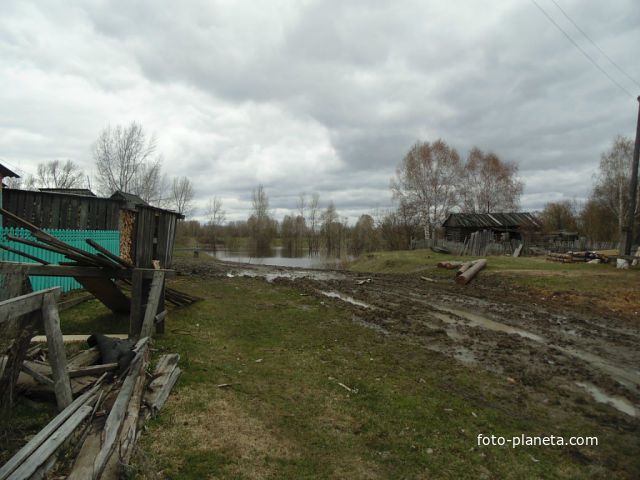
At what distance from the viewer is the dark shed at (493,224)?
31745 millimetres

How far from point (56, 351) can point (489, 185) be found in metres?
42.9

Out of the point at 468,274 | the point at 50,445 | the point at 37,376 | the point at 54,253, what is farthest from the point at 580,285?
the point at 54,253

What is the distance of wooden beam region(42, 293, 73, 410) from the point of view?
9.80 ft

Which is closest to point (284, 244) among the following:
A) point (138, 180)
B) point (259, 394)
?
point (138, 180)

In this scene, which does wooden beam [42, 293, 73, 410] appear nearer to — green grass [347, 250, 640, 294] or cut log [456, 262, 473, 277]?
green grass [347, 250, 640, 294]

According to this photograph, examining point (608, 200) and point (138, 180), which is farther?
point (608, 200)

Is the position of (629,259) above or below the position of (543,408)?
above

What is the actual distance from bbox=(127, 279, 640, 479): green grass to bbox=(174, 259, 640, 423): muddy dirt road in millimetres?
679

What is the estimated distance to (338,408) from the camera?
13.4ft

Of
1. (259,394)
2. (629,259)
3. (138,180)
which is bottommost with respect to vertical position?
(259,394)

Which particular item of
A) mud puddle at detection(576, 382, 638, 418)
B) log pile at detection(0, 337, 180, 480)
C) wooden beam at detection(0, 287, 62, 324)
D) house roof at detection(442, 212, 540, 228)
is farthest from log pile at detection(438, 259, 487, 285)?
house roof at detection(442, 212, 540, 228)

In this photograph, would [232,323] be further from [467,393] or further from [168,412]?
[467,393]

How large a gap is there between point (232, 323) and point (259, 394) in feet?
12.0

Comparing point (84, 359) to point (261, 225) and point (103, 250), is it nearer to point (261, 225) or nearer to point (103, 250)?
point (103, 250)
